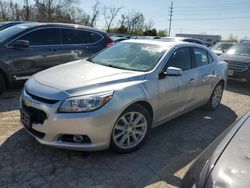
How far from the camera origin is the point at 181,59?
444 cm

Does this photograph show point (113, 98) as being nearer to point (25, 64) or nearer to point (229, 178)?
point (229, 178)

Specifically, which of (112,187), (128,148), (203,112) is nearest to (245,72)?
(203,112)

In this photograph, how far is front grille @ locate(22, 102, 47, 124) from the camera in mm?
3116

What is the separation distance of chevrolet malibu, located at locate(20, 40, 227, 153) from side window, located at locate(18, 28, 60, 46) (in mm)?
2269

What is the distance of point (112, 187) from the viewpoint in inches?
112

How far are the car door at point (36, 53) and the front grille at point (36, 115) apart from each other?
112 inches

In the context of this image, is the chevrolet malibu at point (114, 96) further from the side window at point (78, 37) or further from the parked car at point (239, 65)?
the parked car at point (239, 65)

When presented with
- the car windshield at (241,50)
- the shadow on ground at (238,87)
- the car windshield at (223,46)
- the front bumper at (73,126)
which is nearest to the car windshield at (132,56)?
the front bumper at (73,126)

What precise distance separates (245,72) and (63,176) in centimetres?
755

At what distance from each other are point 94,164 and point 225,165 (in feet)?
6.04

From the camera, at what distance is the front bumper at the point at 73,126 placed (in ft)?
9.80

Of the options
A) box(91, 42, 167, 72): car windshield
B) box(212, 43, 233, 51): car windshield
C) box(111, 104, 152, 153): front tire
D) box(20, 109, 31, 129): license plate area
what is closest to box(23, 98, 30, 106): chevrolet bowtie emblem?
box(20, 109, 31, 129): license plate area

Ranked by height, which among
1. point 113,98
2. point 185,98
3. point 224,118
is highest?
point 113,98

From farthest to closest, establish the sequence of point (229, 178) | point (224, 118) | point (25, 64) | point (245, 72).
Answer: point (245, 72) → point (25, 64) → point (224, 118) → point (229, 178)
